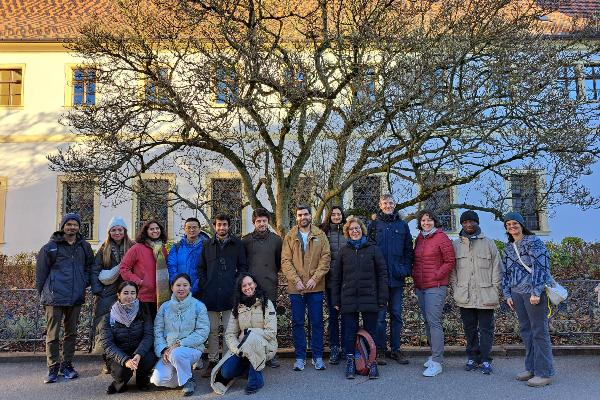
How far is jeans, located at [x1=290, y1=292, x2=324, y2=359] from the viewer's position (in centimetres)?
663

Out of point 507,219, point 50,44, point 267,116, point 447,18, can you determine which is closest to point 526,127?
point 447,18

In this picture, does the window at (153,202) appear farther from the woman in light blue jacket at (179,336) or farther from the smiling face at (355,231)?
the smiling face at (355,231)

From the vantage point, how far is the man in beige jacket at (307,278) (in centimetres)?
660

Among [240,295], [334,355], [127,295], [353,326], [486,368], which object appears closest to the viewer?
[127,295]

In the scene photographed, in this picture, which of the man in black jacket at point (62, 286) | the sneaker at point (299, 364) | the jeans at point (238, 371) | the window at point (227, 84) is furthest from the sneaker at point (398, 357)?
the window at point (227, 84)

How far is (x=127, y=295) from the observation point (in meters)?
5.92

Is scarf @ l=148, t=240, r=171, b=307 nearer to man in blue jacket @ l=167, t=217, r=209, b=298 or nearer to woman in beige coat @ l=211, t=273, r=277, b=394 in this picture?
man in blue jacket @ l=167, t=217, r=209, b=298

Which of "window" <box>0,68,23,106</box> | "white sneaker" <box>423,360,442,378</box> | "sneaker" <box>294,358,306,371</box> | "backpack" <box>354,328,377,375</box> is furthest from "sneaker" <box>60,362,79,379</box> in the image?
"window" <box>0,68,23,106</box>

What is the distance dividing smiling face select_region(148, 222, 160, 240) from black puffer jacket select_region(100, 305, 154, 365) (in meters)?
1.10

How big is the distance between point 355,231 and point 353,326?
3.84 feet

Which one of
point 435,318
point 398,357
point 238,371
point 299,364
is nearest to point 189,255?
point 238,371

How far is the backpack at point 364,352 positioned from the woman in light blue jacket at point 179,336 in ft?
6.00

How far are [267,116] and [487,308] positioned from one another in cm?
635

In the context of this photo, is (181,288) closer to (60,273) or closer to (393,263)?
(60,273)
